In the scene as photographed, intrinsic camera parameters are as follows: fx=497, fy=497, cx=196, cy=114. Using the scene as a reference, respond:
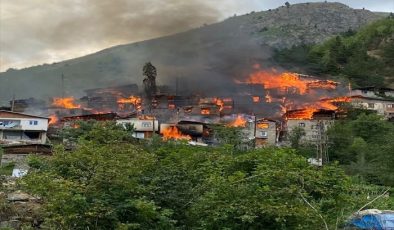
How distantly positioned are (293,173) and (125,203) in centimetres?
365

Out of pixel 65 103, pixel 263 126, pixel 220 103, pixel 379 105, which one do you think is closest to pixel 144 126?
pixel 263 126

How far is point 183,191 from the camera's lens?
1116 centimetres

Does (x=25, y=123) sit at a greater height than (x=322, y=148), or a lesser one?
greater

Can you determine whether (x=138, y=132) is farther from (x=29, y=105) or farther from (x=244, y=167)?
(x=244, y=167)

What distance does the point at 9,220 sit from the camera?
1030 centimetres

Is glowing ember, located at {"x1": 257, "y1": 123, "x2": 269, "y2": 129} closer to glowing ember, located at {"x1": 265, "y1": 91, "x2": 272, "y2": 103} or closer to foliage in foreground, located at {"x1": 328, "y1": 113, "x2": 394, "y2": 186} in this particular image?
foliage in foreground, located at {"x1": 328, "y1": 113, "x2": 394, "y2": 186}

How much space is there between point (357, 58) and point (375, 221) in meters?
65.9

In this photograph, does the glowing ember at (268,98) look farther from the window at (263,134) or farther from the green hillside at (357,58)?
the window at (263,134)

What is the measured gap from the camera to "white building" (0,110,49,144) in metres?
40.9

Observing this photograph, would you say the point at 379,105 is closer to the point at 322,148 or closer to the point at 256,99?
the point at 256,99

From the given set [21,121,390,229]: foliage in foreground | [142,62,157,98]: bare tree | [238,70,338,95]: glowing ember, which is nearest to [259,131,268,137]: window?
[142,62,157,98]: bare tree

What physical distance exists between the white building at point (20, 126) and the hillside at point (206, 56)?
3173cm

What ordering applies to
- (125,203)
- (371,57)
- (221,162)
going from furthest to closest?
(371,57), (221,162), (125,203)

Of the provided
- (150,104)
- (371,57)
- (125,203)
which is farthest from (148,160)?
(371,57)
